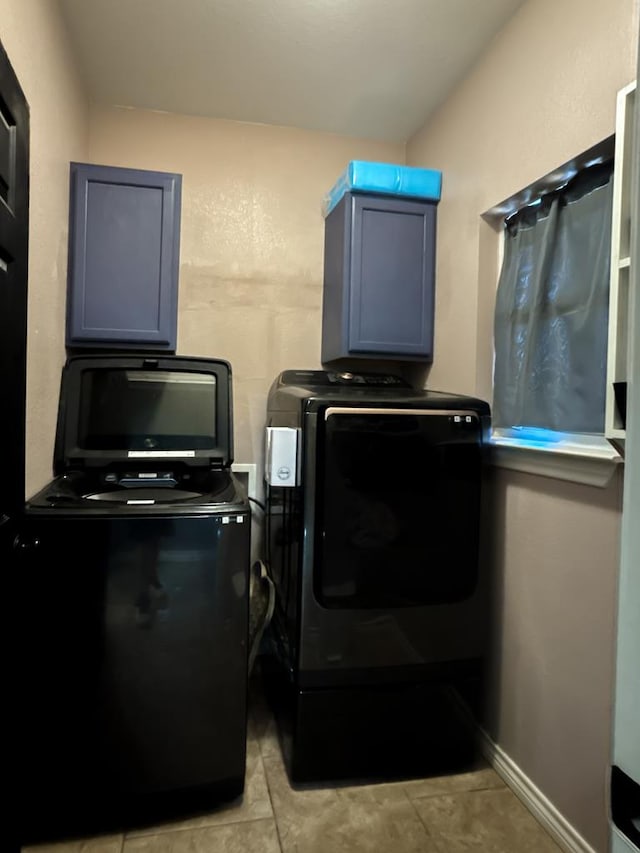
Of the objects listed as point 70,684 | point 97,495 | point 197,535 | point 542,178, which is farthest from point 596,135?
point 70,684

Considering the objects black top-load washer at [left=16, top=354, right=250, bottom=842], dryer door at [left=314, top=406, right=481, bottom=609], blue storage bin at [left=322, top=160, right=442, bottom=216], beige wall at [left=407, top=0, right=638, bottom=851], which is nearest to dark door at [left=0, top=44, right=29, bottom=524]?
black top-load washer at [left=16, top=354, right=250, bottom=842]

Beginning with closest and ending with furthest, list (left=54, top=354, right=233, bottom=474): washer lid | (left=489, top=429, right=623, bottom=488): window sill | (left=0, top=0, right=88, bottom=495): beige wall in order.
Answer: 1. (left=489, top=429, right=623, bottom=488): window sill
2. (left=0, top=0, right=88, bottom=495): beige wall
3. (left=54, top=354, right=233, bottom=474): washer lid

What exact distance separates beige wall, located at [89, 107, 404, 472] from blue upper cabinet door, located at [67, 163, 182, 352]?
1.01 ft

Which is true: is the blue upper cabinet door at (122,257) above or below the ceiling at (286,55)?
below

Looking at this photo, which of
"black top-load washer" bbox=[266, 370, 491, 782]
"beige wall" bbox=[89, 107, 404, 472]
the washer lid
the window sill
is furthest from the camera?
"beige wall" bbox=[89, 107, 404, 472]

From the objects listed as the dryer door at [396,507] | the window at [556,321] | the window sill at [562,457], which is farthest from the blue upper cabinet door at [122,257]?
the window sill at [562,457]

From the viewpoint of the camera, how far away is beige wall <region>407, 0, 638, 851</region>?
1449 mm

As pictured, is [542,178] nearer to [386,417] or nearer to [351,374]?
[386,417]

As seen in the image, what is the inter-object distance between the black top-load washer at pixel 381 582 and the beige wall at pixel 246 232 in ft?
2.72

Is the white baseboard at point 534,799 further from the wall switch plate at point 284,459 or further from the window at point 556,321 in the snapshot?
the wall switch plate at point 284,459

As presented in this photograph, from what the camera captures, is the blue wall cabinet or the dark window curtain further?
the blue wall cabinet

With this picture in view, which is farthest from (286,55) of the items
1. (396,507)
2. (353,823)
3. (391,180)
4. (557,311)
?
(353,823)

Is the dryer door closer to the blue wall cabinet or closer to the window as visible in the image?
the window

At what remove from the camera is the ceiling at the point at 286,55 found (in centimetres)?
184
